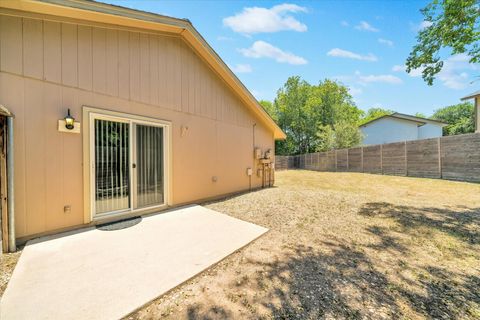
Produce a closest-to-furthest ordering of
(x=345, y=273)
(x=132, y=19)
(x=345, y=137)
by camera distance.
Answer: (x=345, y=273) < (x=132, y=19) < (x=345, y=137)

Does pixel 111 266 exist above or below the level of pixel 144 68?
below

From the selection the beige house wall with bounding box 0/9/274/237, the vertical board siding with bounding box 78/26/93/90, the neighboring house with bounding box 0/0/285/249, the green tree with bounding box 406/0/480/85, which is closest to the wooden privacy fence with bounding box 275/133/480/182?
the green tree with bounding box 406/0/480/85

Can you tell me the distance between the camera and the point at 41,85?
10.6 ft

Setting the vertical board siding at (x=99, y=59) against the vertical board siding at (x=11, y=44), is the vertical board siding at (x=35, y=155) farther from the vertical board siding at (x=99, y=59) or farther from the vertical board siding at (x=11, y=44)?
the vertical board siding at (x=99, y=59)

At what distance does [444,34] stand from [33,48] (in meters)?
9.08

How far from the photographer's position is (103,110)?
12.8ft

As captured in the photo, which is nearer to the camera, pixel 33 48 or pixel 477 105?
pixel 33 48

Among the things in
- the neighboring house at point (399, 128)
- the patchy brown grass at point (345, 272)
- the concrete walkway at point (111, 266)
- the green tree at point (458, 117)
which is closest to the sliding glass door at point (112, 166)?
the concrete walkway at point (111, 266)

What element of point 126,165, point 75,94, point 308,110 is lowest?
point 126,165

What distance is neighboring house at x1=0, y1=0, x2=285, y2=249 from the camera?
10.1 ft

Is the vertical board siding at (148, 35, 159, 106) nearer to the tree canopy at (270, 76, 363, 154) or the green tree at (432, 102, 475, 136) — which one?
the tree canopy at (270, 76, 363, 154)

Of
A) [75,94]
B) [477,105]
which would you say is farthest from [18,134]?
[477,105]

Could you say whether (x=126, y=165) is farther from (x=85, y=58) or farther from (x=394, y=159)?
(x=394, y=159)

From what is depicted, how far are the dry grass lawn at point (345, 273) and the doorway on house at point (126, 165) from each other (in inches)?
85.1
